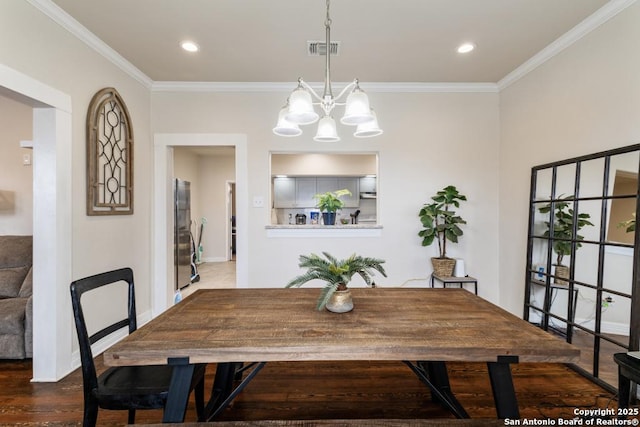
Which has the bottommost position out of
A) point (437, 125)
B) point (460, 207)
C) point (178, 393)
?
point (178, 393)

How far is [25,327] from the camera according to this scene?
248cm

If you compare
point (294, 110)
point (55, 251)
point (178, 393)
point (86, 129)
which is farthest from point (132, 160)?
point (178, 393)

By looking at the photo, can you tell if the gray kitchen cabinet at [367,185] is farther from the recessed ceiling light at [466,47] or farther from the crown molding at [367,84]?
the recessed ceiling light at [466,47]

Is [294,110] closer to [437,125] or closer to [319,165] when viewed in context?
[437,125]

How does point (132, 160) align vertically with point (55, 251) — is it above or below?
above

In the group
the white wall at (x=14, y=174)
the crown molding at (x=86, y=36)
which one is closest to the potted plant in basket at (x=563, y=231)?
the crown molding at (x=86, y=36)

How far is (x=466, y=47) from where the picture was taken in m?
2.67

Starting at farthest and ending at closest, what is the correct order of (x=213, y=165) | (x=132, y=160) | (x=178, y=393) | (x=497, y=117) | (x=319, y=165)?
1. (x=213, y=165)
2. (x=319, y=165)
3. (x=497, y=117)
4. (x=132, y=160)
5. (x=178, y=393)

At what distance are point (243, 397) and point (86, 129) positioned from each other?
7.79 feet

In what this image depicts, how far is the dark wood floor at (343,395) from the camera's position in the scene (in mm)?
1884

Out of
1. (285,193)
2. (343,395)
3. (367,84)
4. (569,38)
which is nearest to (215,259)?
(285,193)

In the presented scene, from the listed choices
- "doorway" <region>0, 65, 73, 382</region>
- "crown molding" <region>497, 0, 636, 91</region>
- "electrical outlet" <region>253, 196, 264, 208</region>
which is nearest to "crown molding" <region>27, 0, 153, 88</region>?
"doorway" <region>0, 65, 73, 382</region>

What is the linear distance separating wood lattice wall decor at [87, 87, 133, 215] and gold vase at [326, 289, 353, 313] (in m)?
2.20

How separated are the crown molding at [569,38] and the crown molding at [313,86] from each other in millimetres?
330
